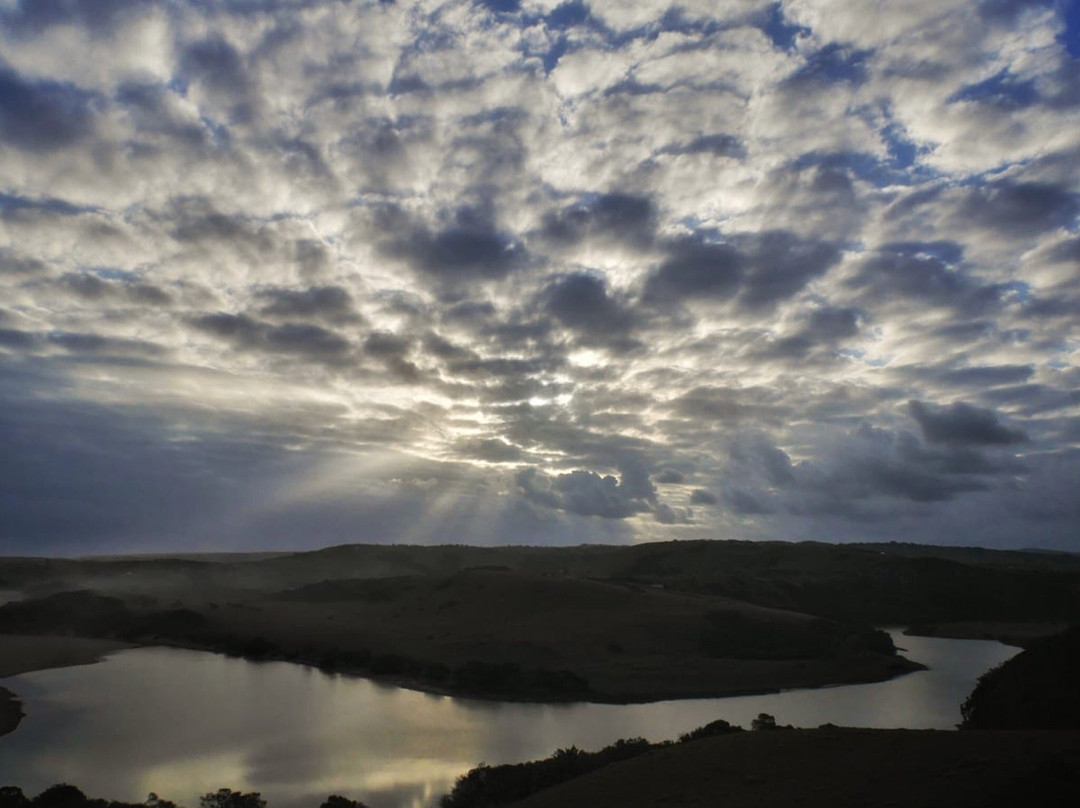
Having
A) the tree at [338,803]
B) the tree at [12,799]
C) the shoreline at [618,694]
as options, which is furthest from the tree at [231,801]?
the shoreline at [618,694]

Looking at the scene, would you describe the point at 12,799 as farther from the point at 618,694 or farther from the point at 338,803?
the point at 618,694

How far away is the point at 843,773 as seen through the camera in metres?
13.5

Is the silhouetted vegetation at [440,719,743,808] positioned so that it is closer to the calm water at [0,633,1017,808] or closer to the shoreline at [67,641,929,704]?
the calm water at [0,633,1017,808]

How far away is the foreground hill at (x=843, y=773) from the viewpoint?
37.7 ft

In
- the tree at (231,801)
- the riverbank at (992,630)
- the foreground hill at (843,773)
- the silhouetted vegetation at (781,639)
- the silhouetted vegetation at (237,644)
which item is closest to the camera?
the foreground hill at (843,773)

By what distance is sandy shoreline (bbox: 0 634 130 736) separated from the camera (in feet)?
137

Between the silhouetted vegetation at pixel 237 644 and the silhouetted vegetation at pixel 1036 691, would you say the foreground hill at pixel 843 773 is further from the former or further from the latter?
the silhouetted vegetation at pixel 237 644

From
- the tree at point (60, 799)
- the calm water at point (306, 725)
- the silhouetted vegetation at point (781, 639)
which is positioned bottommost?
the calm water at point (306, 725)

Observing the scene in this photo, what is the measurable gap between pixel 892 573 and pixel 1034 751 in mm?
73167

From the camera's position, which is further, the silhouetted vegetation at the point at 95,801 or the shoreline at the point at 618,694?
the shoreline at the point at 618,694

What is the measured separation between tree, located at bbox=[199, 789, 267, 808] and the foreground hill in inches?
254

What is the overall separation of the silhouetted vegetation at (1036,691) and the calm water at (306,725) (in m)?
8.21

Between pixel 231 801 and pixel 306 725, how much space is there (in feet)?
40.1

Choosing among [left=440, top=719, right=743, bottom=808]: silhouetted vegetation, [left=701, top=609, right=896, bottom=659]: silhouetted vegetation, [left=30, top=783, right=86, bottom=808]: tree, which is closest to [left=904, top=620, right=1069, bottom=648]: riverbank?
[left=701, top=609, right=896, bottom=659]: silhouetted vegetation
